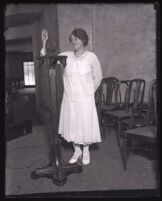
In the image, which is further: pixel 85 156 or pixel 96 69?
pixel 85 156

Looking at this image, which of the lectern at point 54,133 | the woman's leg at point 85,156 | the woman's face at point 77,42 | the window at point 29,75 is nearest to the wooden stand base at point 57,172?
the lectern at point 54,133

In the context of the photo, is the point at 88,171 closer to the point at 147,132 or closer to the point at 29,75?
the point at 147,132

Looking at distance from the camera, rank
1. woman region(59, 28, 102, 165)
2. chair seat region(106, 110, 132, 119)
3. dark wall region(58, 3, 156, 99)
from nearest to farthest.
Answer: woman region(59, 28, 102, 165)
chair seat region(106, 110, 132, 119)
dark wall region(58, 3, 156, 99)

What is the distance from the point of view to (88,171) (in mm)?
3018

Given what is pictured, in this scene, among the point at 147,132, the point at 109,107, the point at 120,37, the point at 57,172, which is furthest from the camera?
the point at 120,37

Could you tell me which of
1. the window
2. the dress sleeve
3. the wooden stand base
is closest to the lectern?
the wooden stand base

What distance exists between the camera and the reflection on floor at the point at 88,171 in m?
2.61

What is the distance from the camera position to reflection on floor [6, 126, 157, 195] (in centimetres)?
261

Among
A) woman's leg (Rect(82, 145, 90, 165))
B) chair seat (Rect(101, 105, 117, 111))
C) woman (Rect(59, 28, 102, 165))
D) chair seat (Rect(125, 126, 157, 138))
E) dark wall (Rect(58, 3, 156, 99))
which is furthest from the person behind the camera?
dark wall (Rect(58, 3, 156, 99))

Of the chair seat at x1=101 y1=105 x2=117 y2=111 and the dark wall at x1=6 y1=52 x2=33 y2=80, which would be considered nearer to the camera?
the dark wall at x1=6 y1=52 x2=33 y2=80

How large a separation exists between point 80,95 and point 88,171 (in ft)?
2.89

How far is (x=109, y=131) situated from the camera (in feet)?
15.0

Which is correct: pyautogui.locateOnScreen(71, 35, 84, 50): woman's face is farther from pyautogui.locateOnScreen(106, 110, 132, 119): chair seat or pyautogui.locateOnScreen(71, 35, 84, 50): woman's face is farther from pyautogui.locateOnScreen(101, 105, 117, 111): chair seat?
pyautogui.locateOnScreen(101, 105, 117, 111): chair seat

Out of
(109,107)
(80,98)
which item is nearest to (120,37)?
(109,107)
